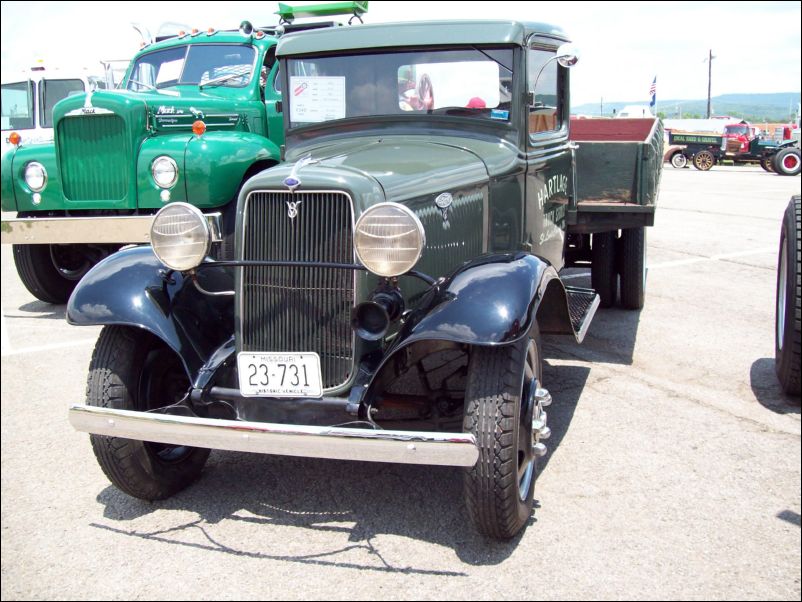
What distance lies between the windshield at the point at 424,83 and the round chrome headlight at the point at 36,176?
153 inches

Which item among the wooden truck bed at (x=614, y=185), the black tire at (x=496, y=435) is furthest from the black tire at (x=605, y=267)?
the black tire at (x=496, y=435)

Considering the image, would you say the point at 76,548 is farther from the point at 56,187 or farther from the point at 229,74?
the point at 229,74

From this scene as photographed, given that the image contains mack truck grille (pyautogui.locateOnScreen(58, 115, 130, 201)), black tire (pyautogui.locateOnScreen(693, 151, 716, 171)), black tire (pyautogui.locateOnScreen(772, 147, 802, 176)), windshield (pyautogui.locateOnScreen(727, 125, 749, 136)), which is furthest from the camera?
windshield (pyautogui.locateOnScreen(727, 125, 749, 136))

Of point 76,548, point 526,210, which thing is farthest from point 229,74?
point 76,548

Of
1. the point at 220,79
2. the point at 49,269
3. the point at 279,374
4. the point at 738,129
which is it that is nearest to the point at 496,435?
the point at 279,374

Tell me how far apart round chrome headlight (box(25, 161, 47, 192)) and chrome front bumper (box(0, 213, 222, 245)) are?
1.35 ft

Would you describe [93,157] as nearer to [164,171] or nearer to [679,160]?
[164,171]

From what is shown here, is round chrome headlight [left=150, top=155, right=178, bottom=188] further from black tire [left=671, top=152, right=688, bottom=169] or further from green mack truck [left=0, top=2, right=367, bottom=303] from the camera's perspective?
black tire [left=671, top=152, right=688, bottom=169]

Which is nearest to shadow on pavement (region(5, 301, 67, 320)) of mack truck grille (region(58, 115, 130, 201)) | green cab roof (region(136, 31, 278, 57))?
mack truck grille (region(58, 115, 130, 201))

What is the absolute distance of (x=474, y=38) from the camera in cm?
374

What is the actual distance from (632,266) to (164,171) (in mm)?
3842

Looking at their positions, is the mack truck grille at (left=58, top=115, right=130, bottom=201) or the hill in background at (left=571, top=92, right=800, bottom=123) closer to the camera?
the mack truck grille at (left=58, top=115, right=130, bottom=201)

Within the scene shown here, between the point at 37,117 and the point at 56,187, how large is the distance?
3.94 meters

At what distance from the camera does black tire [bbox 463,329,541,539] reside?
2.61 meters
